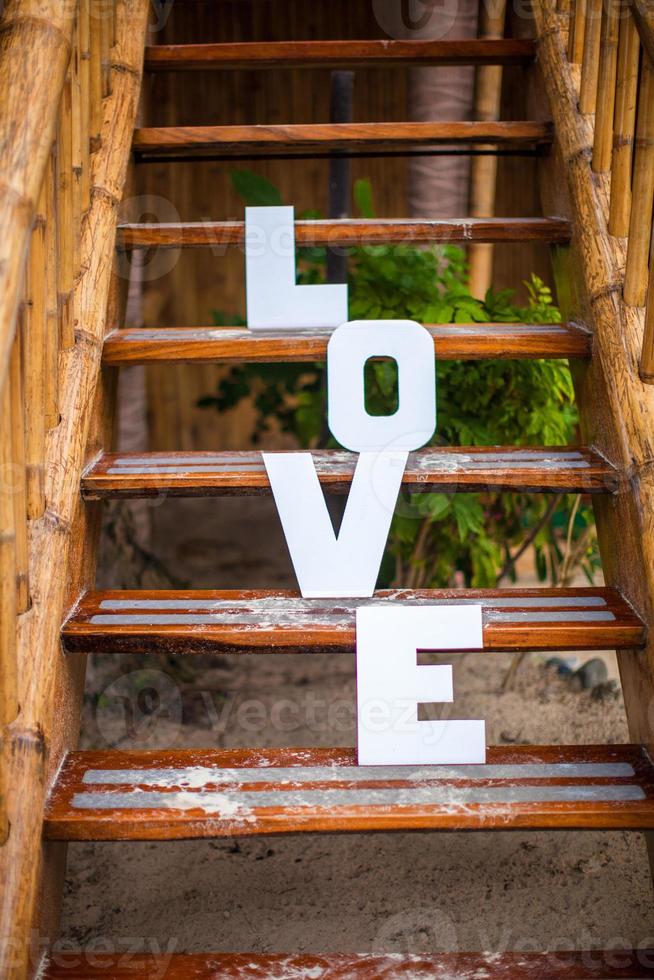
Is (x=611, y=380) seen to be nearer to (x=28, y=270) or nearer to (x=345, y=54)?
(x=28, y=270)

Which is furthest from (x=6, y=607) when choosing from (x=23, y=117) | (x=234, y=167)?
(x=234, y=167)

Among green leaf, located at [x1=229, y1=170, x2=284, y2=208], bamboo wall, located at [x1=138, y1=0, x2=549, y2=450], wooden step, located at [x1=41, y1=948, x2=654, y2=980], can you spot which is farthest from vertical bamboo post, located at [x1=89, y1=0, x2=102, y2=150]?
bamboo wall, located at [x1=138, y1=0, x2=549, y2=450]

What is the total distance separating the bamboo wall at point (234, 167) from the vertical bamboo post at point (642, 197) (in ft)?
8.59

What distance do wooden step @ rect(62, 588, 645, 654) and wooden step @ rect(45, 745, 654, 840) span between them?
157 mm

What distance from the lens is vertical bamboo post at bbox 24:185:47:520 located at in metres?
1.31

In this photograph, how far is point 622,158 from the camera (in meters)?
1.67

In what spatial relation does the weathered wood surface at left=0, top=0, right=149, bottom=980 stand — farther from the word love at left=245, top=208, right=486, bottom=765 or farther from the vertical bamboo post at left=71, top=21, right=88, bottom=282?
the word love at left=245, top=208, right=486, bottom=765

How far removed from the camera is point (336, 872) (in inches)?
76.2

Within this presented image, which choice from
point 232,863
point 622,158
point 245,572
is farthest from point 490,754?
point 245,572

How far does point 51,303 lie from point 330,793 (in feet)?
2.72

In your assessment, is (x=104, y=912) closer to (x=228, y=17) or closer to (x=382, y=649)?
(x=382, y=649)

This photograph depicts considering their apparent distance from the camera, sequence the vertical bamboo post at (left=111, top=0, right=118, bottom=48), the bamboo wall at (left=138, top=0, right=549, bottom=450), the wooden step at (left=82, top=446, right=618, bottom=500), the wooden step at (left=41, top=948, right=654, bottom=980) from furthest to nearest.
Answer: the bamboo wall at (left=138, top=0, right=549, bottom=450) → the vertical bamboo post at (left=111, top=0, right=118, bottom=48) → the wooden step at (left=82, top=446, right=618, bottom=500) → the wooden step at (left=41, top=948, right=654, bottom=980)

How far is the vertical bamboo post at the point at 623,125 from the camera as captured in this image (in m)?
1.64

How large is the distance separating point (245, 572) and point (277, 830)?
2517 millimetres
